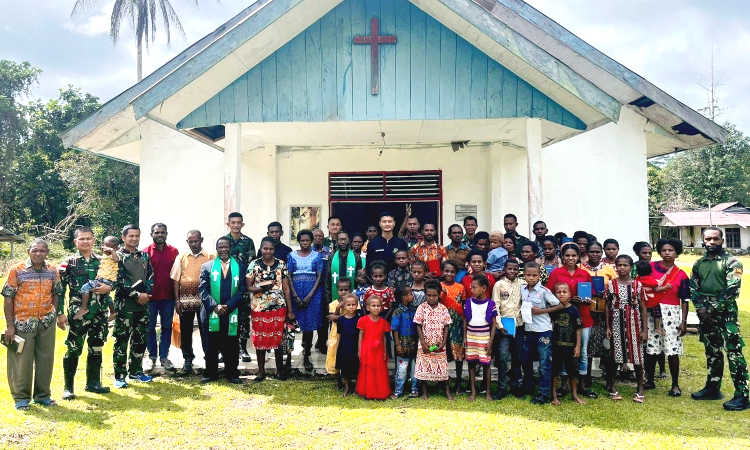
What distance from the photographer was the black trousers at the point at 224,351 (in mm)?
5145

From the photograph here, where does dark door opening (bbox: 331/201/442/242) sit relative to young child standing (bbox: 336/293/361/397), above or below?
above

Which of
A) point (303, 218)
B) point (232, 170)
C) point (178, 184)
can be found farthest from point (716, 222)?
point (232, 170)

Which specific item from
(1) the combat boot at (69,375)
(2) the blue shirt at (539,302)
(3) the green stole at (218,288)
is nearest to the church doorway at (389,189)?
(3) the green stole at (218,288)

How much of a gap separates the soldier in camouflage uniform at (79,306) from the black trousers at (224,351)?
0.95 m

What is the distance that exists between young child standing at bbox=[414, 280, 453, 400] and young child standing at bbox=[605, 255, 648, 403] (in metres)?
1.48

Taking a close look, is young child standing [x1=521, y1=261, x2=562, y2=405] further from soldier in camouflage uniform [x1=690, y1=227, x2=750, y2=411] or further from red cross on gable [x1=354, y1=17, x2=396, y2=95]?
red cross on gable [x1=354, y1=17, x2=396, y2=95]

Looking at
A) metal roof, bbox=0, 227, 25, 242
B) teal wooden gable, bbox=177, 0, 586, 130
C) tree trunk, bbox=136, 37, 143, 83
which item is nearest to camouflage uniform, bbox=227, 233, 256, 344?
teal wooden gable, bbox=177, 0, 586, 130

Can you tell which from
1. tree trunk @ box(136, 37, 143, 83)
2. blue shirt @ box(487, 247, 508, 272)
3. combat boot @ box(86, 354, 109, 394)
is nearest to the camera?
combat boot @ box(86, 354, 109, 394)

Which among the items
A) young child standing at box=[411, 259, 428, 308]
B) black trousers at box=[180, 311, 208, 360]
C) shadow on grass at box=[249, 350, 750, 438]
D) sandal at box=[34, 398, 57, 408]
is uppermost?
young child standing at box=[411, 259, 428, 308]

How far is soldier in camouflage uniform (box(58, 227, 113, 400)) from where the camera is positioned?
15.3 ft

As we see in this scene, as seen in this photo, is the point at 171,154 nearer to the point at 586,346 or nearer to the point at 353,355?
the point at 353,355

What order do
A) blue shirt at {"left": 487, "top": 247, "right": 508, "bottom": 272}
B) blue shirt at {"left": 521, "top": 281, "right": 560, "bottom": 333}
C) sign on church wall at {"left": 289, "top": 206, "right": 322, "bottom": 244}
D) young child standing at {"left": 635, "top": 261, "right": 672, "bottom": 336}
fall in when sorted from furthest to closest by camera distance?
sign on church wall at {"left": 289, "top": 206, "right": 322, "bottom": 244} < blue shirt at {"left": 487, "top": 247, "right": 508, "bottom": 272} < young child standing at {"left": 635, "top": 261, "right": 672, "bottom": 336} < blue shirt at {"left": 521, "top": 281, "right": 560, "bottom": 333}

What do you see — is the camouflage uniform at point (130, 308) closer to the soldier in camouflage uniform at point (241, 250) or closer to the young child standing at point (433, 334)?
the soldier in camouflage uniform at point (241, 250)

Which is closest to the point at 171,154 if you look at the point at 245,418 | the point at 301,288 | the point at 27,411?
the point at 301,288
